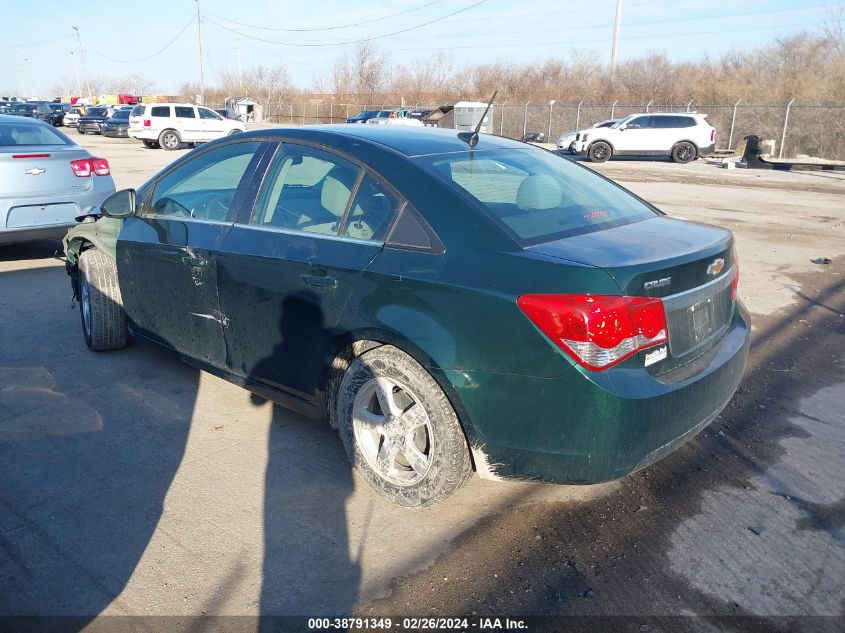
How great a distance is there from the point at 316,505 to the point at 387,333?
2.99 ft

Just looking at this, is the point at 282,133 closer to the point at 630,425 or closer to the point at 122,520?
the point at 122,520

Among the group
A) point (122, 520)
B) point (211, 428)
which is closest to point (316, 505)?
point (122, 520)

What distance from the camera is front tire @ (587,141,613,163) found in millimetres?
27156

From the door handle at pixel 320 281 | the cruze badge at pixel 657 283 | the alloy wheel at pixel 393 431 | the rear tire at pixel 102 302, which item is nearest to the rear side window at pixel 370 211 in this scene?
the door handle at pixel 320 281

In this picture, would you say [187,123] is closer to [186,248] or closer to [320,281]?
[186,248]

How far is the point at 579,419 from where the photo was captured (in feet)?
8.70

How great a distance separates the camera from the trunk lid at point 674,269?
2.73 metres

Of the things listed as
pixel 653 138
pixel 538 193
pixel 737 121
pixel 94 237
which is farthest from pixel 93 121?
pixel 538 193

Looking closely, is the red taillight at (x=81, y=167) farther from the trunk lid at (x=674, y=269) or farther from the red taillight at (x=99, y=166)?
the trunk lid at (x=674, y=269)

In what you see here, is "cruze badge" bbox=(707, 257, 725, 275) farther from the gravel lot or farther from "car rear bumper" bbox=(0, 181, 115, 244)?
"car rear bumper" bbox=(0, 181, 115, 244)

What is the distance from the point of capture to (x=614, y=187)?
4039 millimetres

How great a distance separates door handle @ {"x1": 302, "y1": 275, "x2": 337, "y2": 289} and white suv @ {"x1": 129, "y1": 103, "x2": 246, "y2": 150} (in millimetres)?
29055

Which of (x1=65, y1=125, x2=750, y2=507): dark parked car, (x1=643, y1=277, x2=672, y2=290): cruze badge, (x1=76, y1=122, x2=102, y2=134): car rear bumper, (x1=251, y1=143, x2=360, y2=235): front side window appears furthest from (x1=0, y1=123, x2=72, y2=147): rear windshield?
(x1=76, y1=122, x2=102, y2=134): car rear bumper

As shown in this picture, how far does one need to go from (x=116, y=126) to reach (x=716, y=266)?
4135cm
